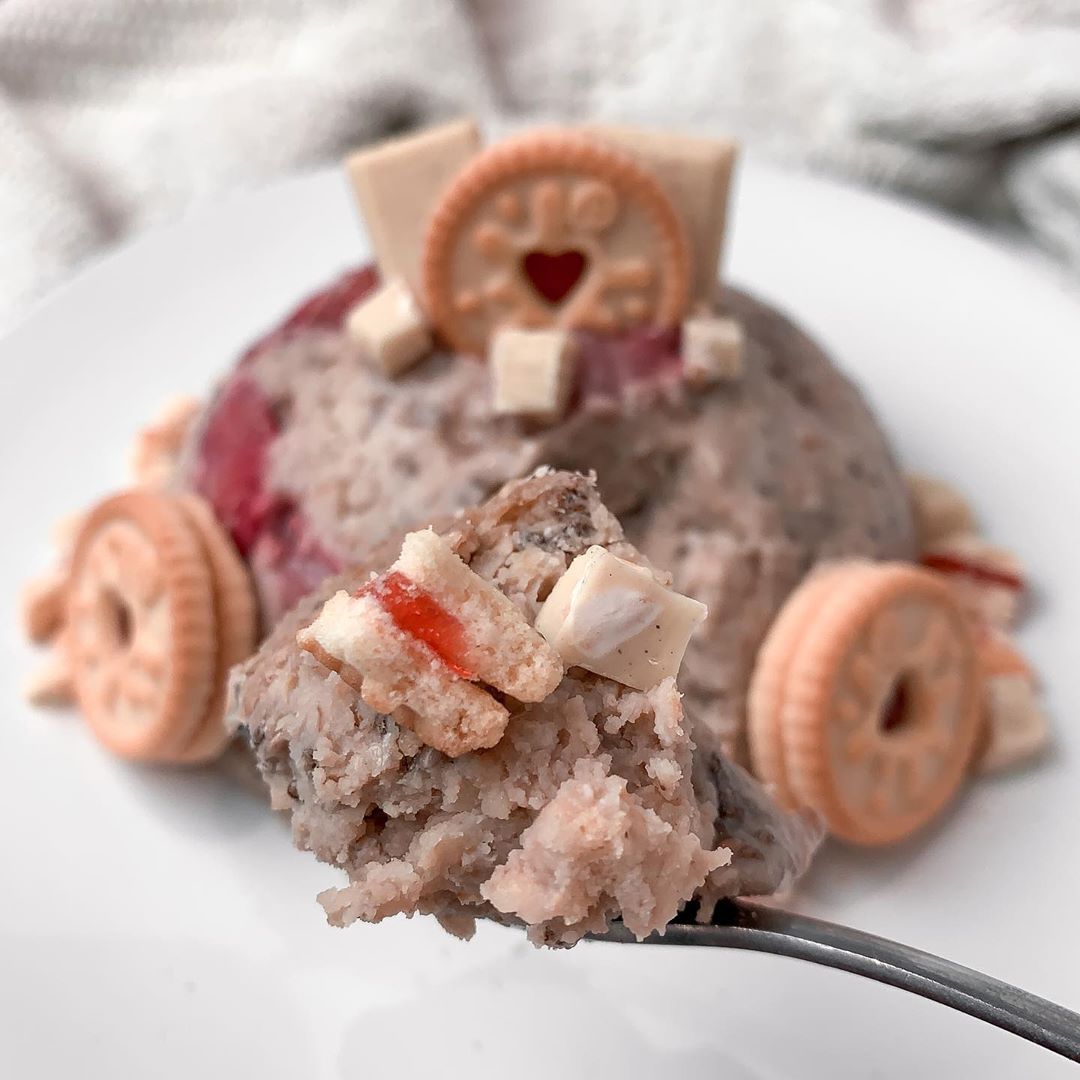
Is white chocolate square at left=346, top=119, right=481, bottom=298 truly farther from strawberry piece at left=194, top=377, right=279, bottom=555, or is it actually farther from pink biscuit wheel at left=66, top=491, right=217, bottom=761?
pink biscuit wheel at left=66, top=491, right=217, bottom=761

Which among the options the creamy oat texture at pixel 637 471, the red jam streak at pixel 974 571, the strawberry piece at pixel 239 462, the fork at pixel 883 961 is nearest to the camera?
the fork at pixel 883 961

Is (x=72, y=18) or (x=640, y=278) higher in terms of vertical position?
(x=72, y=18)

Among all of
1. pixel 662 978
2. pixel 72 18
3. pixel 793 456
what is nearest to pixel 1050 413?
pixel 793 456

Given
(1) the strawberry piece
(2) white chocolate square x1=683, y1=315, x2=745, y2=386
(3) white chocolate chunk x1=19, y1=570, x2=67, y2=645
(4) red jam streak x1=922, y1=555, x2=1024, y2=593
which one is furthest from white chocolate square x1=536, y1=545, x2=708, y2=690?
(3) white chocolate chunk x1=19, y1=570, x2=67, y2=645

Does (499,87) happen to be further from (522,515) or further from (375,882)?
(375,882)

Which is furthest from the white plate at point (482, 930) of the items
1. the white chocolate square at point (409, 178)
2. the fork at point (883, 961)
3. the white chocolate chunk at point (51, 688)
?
the white chocolate square at point (409, 178)

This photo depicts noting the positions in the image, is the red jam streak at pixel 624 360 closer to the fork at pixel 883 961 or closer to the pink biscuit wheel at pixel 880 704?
the pink biscuit wheel at pixel 880 704
